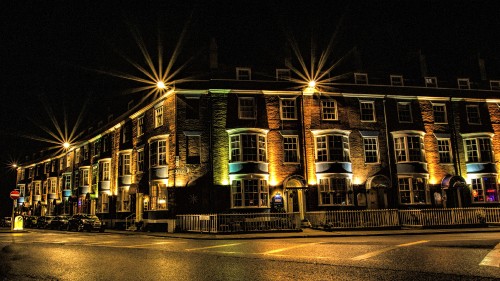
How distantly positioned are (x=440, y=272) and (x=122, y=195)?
29.4 metres

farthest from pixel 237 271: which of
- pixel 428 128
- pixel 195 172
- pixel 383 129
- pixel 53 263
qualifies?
pixel 428 128

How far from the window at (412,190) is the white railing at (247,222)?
10.6 m

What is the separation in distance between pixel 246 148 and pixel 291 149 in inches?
141

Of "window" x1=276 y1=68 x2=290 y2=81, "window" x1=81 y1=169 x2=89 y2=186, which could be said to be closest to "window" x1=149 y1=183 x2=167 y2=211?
"window" x1=276 y1=68 x2=290 y2=81

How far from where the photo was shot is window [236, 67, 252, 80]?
27922 mm

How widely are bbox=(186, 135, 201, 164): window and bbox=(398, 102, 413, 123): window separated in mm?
15602

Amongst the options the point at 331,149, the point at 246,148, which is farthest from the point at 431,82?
the point at 246,148

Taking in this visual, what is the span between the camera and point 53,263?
409 inches

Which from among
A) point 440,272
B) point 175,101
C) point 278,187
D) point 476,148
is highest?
point 175,101

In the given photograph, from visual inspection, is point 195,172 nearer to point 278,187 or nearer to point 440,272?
point 278,187

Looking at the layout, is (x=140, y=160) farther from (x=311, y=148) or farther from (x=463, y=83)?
(x=463, y=83)

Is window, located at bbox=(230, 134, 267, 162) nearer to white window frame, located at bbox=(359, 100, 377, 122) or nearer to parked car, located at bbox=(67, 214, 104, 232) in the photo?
white window frame, located at bbox=(359, 100, 377, 122)

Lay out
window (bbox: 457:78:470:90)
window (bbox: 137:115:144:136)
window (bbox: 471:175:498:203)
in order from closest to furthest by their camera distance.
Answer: window (bbox: 471:175:498:203)
window (bbox: 137:115:144:136)
window (bbox: 457:78:470:90)

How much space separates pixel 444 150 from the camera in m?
30.1
